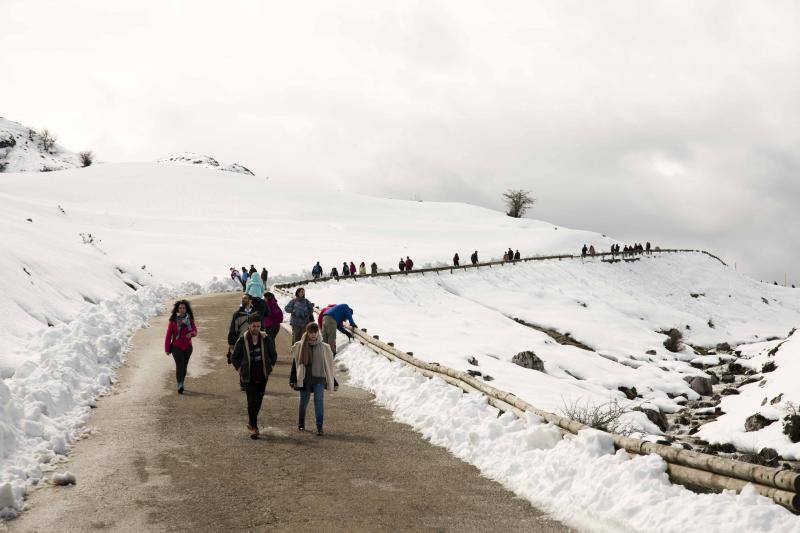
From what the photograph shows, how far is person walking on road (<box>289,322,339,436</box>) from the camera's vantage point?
10.5 m

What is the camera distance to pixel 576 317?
4419 centimetres

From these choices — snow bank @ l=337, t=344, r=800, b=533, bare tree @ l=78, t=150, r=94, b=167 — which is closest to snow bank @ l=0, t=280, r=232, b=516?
snow bank @ l=337, t=344, r=800, b=533

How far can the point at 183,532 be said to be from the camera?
638 centimetres

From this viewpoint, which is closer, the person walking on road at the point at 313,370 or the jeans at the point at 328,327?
the person walking on road at the point at 313,370

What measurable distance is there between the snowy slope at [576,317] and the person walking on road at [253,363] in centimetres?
559

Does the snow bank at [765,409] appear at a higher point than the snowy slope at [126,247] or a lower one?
lower

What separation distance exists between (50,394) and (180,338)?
3191mm

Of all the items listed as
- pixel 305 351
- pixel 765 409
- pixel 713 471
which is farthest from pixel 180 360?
pixel 765 409

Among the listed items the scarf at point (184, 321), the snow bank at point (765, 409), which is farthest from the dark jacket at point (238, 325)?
the snow bank at point (765, 409)

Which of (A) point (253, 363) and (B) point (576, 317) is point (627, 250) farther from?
(A) point (253, 363)

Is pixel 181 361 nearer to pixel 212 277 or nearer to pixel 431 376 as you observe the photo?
pixel 431 376

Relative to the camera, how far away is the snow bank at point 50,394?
25.6 feet

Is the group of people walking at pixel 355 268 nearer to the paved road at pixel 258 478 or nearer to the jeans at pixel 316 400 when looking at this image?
the paved road at pixel 258 478

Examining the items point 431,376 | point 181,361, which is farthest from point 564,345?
point 181,361
